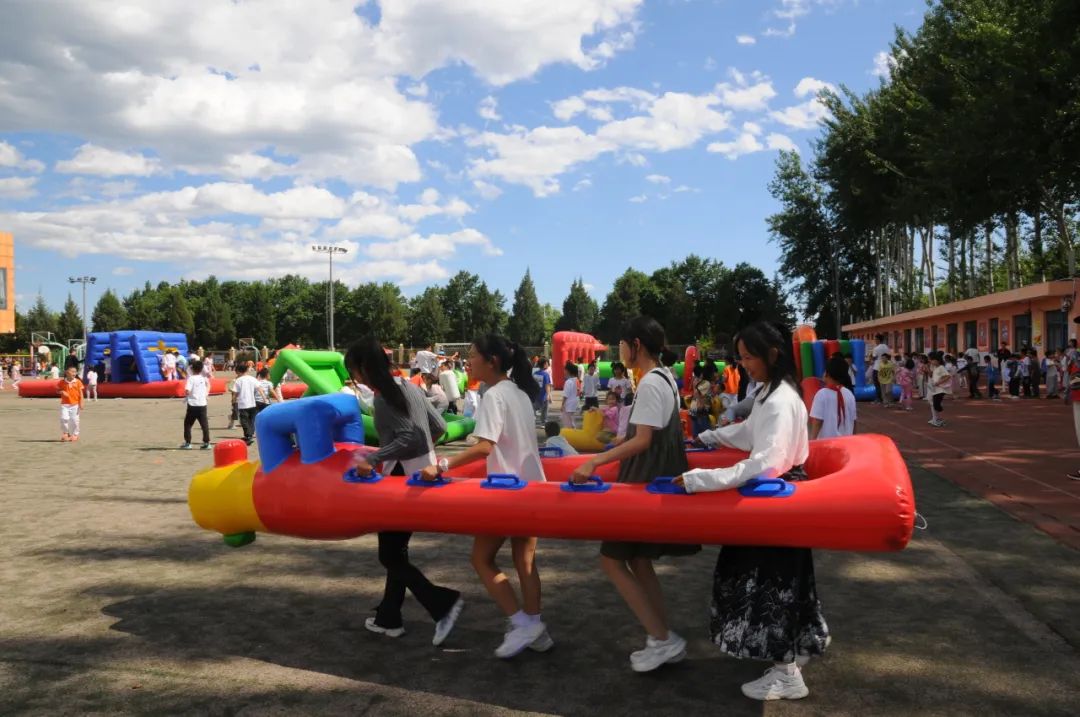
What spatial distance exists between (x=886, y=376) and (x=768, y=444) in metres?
18.9

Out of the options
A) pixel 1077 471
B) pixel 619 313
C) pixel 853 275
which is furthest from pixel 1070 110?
pixel 619 313

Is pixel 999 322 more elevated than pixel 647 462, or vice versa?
pixel 999 322

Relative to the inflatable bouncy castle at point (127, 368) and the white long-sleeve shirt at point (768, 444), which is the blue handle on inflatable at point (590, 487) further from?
the inflatable bouncy castle at point (127, 368)

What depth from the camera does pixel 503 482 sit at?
163 inches

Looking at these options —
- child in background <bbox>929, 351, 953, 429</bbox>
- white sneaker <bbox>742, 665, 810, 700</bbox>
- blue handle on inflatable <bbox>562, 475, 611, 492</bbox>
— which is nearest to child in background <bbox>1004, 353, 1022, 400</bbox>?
child in background <bbox>929, 351, 953, 429</bbox>

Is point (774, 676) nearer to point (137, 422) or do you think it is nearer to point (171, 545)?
point (171, 545)

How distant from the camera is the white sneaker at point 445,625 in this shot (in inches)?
172

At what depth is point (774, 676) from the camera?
3674mm

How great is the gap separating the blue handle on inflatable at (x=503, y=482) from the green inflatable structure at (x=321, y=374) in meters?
7.44

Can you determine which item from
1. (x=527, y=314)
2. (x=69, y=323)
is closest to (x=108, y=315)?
(x=69, y=323)

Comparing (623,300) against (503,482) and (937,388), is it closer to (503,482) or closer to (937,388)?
(937,388)

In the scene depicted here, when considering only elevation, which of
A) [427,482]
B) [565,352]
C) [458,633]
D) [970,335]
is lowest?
[458,633]

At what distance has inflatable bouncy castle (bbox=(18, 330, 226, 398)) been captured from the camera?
27.7m

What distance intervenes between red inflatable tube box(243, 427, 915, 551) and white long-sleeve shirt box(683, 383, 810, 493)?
103mm
